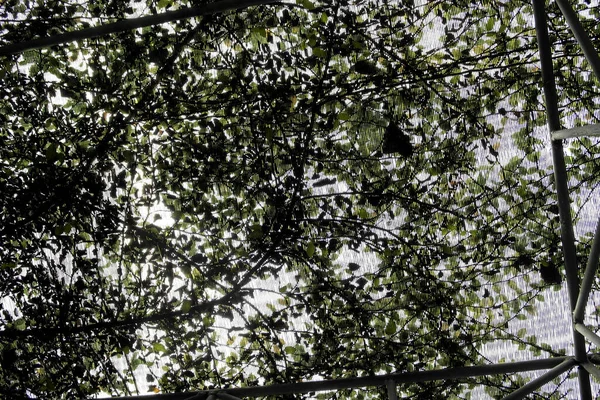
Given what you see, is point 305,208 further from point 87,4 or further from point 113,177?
point 87,4

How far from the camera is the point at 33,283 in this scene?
325 cm

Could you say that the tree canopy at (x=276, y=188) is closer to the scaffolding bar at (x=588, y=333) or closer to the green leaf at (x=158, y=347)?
the green leaf at (x=158, y=347)

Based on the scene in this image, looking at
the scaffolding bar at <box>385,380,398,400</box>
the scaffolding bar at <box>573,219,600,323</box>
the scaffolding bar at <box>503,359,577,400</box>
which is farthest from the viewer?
the scaffolding bar at <box>385,380,398,400</box>

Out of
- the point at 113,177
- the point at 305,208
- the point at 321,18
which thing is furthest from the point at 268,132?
the point at 113,177

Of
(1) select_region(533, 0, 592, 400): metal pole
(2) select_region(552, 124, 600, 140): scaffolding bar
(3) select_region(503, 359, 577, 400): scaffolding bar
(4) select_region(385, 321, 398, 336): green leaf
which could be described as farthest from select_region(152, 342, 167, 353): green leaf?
(2) select_region(552, 124, 600, 140): scaffolding bar

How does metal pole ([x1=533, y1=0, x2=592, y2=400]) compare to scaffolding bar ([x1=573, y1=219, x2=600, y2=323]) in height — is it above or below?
above

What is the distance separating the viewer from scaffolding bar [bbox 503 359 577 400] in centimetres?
244

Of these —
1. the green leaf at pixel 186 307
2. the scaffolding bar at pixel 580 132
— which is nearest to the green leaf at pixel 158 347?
the green leaf at pixel 186 307

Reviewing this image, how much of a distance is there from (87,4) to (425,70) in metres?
2.04

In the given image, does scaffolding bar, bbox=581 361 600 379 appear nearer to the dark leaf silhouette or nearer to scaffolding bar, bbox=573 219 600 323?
scaffolding bar, bbox=573 219 600 323

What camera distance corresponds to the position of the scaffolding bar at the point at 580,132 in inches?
78.3

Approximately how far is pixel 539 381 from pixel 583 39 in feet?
4.87

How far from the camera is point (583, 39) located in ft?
6.85

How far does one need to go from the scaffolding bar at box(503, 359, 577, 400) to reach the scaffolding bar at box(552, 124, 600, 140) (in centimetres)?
108
